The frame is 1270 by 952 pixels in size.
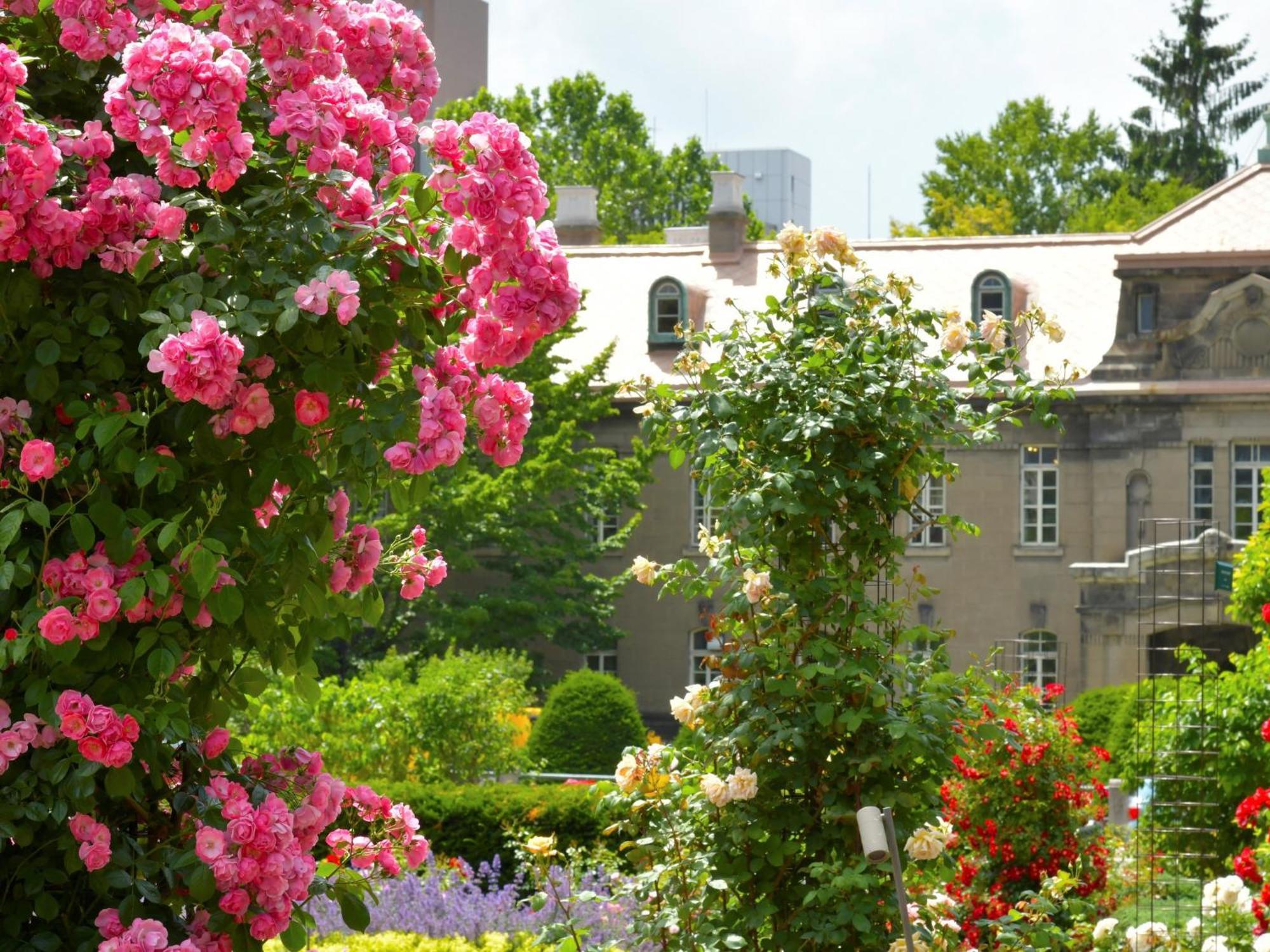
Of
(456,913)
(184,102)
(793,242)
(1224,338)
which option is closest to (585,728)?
(456,913)

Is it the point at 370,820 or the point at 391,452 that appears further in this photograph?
the point at 370,820

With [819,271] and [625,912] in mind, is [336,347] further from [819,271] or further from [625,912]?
[625,912]

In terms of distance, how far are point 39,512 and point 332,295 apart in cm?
76

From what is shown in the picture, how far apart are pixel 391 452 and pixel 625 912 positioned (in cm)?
620

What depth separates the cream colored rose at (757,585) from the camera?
5945 mm

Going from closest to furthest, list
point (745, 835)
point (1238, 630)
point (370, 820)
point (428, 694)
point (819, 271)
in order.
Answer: point (370, 820) → point (745, 835) → point (819, 271) → point (428, 694) → point (1238, 630)

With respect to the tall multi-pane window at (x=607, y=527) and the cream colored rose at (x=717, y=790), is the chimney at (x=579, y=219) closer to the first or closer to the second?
the tall multi-pane window at (x=607, y=527)

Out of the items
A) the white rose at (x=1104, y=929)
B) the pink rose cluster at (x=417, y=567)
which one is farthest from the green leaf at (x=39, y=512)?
the white rose at (x=1104, y=929)

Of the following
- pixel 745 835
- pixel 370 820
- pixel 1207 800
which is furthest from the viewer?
pixel 1207 800

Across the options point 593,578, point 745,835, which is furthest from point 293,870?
point 593,578

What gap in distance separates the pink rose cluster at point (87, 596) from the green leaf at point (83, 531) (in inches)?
1.2

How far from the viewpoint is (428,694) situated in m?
16.1

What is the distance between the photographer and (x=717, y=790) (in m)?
5.84

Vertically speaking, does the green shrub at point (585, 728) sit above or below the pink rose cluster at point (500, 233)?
below
